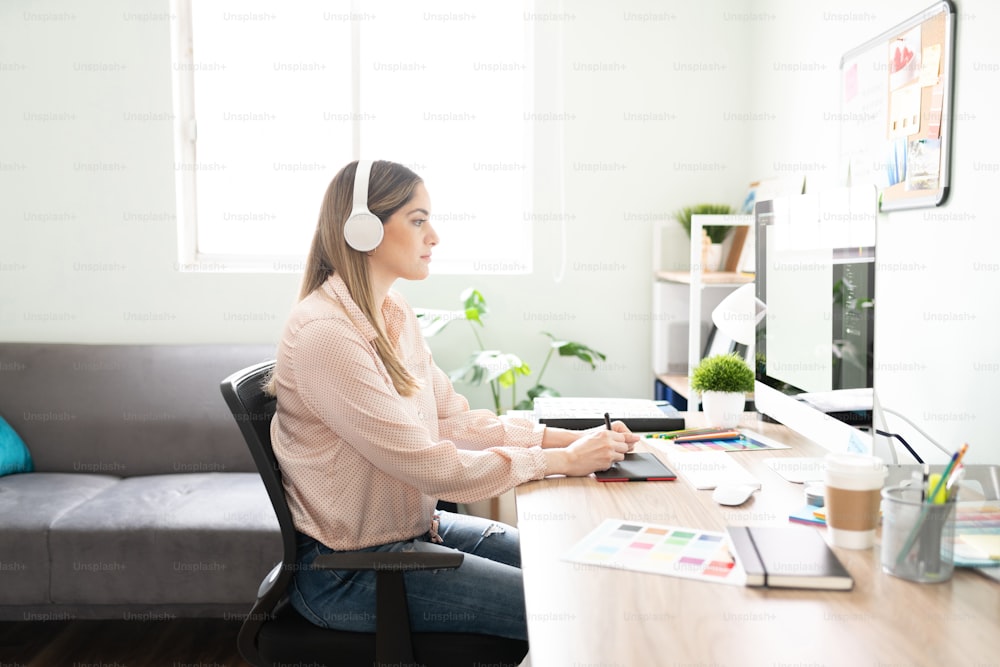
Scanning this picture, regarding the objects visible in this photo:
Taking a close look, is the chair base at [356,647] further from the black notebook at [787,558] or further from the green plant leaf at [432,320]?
the green plant leaf at [432,320]

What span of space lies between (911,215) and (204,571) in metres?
2.00

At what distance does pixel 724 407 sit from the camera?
197cm

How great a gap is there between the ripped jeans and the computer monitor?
0.60 metres

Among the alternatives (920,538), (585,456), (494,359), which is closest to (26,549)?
(494,359)

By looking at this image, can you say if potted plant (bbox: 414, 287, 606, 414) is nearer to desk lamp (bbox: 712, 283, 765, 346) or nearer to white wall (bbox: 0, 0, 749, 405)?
white wall (bbox: 0, 0, 749, 405)

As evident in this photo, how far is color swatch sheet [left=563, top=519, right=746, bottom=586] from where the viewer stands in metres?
1.07

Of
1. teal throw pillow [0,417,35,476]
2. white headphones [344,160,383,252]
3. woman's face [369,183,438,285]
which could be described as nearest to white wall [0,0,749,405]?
teal throw pillow [0,417,35,476]

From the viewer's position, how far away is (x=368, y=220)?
155 centimetres

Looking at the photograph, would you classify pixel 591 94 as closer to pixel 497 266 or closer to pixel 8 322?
pixel 497 266

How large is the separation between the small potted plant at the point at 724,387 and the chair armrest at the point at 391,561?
2.93 ft

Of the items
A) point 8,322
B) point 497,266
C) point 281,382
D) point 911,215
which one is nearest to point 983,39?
point 911,215

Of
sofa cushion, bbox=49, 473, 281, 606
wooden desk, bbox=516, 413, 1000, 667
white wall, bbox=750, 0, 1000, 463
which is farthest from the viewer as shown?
sofa cushion, bbox=49, 473, 281, 606

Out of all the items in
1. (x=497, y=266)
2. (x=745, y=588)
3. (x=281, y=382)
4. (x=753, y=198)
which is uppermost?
(x=753, y=198)

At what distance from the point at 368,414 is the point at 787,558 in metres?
0.67
